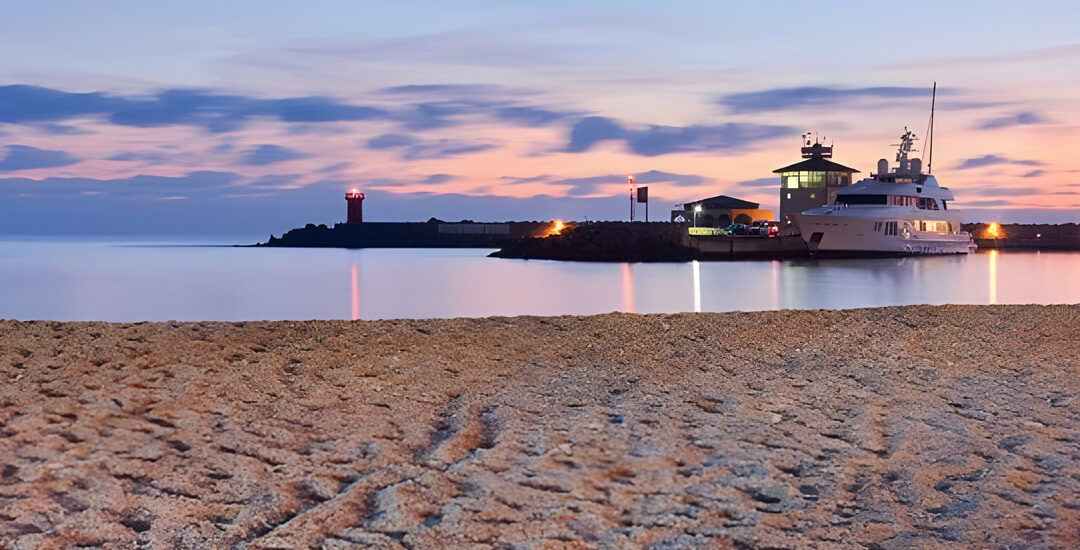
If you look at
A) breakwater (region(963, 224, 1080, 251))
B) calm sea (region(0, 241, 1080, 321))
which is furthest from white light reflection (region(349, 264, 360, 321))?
breakwater (region(963, 224, 1080, 251))

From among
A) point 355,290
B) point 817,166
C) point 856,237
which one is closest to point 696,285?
point 355,290

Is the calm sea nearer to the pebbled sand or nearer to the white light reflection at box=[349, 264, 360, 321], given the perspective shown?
the white light reflection at box=[349, 264, 360, 321]

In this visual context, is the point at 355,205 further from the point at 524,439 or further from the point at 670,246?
Result: the point at 524,439

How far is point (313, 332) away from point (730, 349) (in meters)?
4.56

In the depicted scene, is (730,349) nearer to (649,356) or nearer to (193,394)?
(649,356)

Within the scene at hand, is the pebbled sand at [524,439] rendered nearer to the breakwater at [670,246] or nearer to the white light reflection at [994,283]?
the white light reflection at [994,283]

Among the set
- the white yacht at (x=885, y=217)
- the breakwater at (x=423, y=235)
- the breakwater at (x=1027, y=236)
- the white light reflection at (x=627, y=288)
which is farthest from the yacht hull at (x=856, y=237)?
the breakwater at (x=423, y=235)

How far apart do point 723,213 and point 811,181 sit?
11.8 m

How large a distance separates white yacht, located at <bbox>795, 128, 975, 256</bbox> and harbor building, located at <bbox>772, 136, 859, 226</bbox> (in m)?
17.6

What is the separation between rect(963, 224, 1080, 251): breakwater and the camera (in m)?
103

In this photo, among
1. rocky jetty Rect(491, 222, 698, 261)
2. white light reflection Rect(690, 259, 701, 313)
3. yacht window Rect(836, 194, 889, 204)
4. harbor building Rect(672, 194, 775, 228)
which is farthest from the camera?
harbor building Rect(672, 194, 775, 228)

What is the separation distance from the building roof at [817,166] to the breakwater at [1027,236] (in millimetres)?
26033

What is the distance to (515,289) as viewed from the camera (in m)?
45.5

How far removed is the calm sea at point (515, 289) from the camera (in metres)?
34.2
